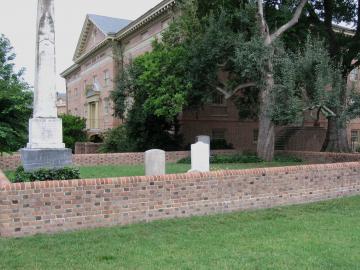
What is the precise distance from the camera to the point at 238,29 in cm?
2177

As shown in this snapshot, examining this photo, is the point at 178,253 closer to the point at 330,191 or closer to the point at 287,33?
the point at 330,191

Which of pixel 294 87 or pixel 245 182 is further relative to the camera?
pixel 294 87

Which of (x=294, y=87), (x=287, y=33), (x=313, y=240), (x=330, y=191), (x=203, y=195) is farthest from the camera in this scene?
(x=287, y=33)

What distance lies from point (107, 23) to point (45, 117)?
32.2 meters

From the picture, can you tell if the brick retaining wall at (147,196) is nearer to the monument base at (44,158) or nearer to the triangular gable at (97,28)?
the monument base at (44,158)

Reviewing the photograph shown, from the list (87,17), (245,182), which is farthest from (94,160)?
(87,17)

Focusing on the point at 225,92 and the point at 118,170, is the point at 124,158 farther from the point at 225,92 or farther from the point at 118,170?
the point at 225,92

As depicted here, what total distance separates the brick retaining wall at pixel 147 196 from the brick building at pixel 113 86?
38.2ft

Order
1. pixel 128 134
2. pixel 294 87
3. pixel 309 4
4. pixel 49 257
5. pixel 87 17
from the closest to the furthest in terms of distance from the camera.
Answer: pixel 49 257, pixel 294 87, pixel 309 4, pixel 128 134, pixel 87 17

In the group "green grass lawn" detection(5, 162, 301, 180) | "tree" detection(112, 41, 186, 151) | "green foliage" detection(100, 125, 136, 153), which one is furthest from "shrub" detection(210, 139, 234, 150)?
"green grass lawn" detection(5, 162, 301, 180)

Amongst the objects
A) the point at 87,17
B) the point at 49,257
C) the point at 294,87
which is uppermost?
the point at 87,17

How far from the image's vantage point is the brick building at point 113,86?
29578 mm

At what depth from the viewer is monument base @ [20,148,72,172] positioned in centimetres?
1096

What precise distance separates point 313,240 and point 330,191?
14.4 ft
